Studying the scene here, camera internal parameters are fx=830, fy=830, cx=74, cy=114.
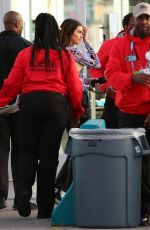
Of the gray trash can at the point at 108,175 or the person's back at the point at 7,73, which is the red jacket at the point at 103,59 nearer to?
the person's back at the point at 7,73

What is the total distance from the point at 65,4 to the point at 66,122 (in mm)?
3970

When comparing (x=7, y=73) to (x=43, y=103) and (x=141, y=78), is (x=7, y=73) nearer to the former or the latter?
(x=43, y=103)

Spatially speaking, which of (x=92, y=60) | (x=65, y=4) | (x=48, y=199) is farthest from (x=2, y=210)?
(x=65, y=4)

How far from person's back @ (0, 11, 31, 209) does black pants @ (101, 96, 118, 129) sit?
95 cm

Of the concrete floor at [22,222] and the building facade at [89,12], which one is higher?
the building facade at [89,12]

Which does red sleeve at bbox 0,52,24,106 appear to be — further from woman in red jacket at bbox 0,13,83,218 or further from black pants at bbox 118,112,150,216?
black pants at bbox 118,112,150,216

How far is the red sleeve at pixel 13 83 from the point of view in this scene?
25.0 ft

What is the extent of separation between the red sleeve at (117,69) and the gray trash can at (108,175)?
0.47m

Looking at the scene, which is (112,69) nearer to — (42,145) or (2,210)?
(42,145)

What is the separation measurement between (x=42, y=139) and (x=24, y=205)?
0.62 metres

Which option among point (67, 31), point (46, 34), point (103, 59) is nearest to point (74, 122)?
point (46, 34)

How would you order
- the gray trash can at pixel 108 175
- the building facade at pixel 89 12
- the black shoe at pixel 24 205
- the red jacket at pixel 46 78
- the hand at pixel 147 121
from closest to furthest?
the gray trash can at pixel 108 175
the hand at pixel 147 121
the black shoe at pixel 24 205
the red jacket at pixel 46 78
the building facade at pixel 89 12

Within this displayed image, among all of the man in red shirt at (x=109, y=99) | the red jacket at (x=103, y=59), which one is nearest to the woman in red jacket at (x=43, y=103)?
the man in red shirt at (x=109, y=99)

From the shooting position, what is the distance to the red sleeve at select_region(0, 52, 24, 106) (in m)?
7.62
